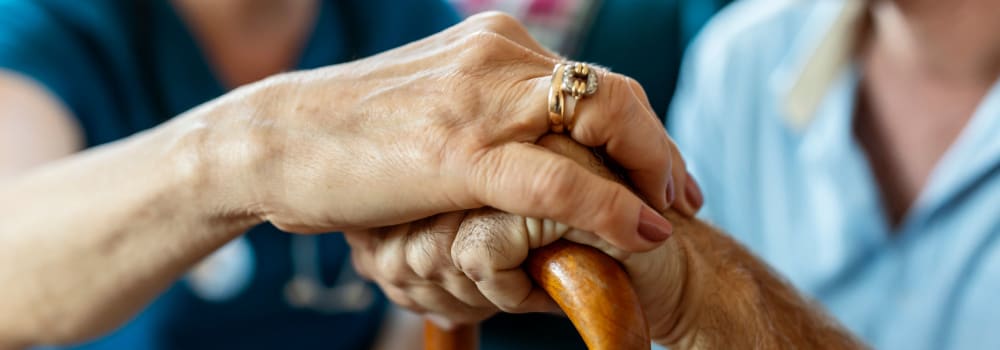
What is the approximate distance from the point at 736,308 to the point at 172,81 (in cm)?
76

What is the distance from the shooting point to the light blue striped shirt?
0.94 meters

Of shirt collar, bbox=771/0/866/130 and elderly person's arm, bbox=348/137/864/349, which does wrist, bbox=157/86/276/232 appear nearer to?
elderly person's arm, bbox=348/137/864/349

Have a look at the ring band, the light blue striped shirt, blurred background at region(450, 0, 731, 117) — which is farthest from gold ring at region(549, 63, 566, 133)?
blurred background at region(450, 0, 731, 117)

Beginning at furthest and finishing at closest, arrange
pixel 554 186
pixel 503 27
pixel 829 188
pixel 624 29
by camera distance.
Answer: pixel 624 29 → pixel 829 188 → pixel 503 27 → pixel 554 186

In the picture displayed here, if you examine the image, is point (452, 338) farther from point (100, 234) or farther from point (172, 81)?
point (172, 81)

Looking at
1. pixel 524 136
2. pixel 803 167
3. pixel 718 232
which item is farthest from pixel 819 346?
pixel 803 167

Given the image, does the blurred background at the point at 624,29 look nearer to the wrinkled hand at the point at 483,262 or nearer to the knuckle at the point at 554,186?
the wrinkled hand at the point at 483,262

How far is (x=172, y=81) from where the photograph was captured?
1078mm

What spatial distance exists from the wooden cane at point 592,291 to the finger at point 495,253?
0.5 inches

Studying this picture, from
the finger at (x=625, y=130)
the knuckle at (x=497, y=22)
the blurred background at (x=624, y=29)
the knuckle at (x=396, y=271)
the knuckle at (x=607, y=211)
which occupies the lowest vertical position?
the blurred background at (x=624, y=29)

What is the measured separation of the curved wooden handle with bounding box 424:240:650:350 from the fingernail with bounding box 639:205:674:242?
1.1 inches

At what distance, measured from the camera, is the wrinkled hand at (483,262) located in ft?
1.72

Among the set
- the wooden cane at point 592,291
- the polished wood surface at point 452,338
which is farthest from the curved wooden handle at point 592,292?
the polished wood surface at point 452,338

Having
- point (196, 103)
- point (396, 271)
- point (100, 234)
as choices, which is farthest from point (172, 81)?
point (396, 271)
